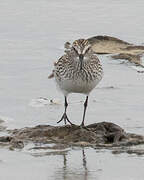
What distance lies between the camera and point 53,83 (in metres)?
13.8

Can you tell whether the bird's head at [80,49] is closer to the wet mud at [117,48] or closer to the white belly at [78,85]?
the white belly at [78,85]

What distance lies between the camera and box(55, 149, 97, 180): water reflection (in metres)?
8.90

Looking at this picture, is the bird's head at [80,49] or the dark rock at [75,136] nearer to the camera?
the dark rock at [75,136]

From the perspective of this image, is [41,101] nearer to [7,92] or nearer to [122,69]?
[7,92]

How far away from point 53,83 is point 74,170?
4.73 metres

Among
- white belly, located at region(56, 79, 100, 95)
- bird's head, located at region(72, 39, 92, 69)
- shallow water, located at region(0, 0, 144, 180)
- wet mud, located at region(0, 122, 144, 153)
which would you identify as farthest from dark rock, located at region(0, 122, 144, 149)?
bird's head, located at region(72, 39, 92, 69)

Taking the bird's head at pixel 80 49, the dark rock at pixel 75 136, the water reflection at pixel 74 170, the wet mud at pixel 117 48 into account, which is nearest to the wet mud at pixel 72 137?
the dark rock at pixel 75 136

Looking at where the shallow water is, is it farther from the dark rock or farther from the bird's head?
the bird's head

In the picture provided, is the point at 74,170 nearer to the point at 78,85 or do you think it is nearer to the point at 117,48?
the point at 78,85

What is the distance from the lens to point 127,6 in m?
19.7

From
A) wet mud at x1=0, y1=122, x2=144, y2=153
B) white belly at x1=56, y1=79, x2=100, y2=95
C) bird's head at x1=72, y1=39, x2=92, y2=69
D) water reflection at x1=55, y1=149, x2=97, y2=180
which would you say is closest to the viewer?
water reflection at x1=55, y1=149, x2=97, y2=180

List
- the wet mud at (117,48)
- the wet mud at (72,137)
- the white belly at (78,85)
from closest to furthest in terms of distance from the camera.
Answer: the wet mud at (72,137), the white belly at (78,85), the wet mud at (117,48)

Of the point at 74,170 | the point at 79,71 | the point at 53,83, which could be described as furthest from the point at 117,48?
the point at 74,170

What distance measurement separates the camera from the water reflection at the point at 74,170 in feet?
29.2
